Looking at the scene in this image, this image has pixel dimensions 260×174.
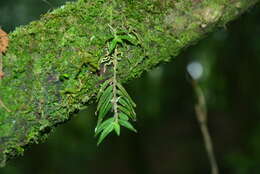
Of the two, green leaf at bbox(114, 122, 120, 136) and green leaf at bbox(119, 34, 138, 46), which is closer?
green leaf at bbox(114, 122, 120, 136)

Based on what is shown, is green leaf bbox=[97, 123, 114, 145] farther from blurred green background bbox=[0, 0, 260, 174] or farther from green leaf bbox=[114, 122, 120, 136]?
blurred green background bbox=[0, 0, 260, 174]

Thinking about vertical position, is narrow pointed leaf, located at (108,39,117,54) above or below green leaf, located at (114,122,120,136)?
above

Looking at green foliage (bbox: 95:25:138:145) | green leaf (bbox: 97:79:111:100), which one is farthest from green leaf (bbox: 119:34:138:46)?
green leaf (bbox: 97:79:111:100)

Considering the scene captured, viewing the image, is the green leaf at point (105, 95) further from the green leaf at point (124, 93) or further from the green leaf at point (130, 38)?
the green leaf at point (130, 38)

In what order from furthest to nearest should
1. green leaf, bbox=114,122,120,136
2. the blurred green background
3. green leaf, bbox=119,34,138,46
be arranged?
1. the blurred green background
2. green leaf, bbox=119,34,138,46
3. green leaf, bbox=114,122,120,136

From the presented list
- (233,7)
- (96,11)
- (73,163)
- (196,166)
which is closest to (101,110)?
(96,11)

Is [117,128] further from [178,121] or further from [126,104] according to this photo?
[178,121]

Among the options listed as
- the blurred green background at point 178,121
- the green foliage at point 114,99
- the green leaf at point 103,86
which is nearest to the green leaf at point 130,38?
the green foliage at point 114,99
